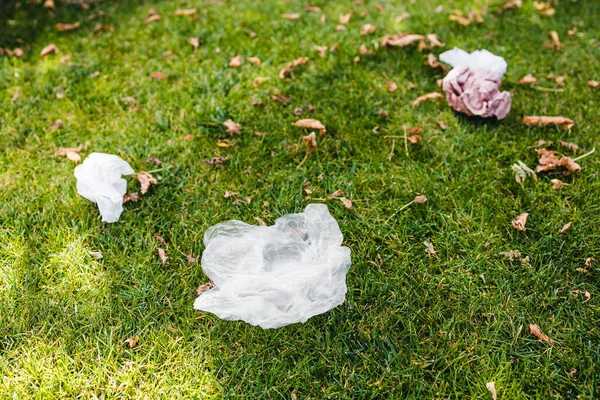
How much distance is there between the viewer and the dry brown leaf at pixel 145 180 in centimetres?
239

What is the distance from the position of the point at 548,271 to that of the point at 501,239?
0.24m

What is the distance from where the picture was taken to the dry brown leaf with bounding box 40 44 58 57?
3.53 metres

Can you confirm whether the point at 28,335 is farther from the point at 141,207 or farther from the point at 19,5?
the point at 19,5

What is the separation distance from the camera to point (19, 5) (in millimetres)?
4293

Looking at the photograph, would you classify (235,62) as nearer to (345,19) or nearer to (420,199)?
(345,19)

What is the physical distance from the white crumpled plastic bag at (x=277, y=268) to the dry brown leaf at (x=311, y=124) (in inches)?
26.8

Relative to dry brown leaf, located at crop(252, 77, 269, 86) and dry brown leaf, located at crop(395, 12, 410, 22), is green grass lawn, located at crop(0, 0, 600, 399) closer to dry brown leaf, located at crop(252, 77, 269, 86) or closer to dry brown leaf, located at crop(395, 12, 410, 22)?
dry brown leaf, located at crop(252, 77, 269, 86)

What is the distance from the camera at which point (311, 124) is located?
8.91 feet

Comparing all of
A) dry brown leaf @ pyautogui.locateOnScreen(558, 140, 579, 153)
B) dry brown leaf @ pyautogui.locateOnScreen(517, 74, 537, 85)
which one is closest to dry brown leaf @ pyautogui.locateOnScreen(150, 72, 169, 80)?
dry brown leaf @ pyautogui.locateOnScreen(517, 74, 537, 85)

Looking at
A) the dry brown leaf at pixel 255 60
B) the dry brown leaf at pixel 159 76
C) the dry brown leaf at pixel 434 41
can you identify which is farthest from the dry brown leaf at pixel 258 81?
the dry brown leaf at pixel 434 41

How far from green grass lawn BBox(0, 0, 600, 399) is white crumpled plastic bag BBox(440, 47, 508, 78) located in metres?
0.19

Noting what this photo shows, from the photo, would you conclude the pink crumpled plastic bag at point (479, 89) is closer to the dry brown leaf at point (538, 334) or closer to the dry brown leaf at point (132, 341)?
the dry brown leaf at point (538, 334)

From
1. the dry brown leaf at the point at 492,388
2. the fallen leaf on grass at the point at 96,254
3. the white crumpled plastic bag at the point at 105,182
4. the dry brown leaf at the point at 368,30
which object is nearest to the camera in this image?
the dry brown leaf at the point at 492,388

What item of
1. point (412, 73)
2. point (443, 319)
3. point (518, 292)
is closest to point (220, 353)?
point (443, 319)
